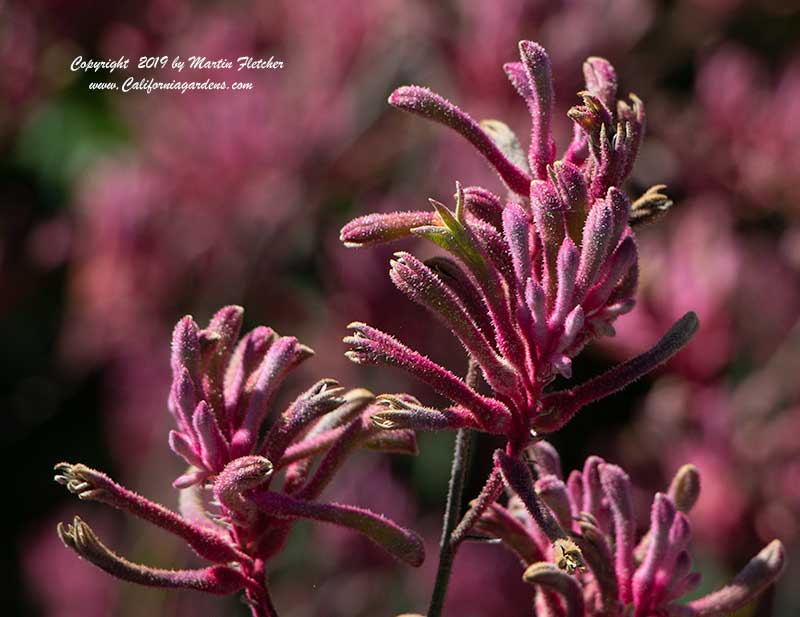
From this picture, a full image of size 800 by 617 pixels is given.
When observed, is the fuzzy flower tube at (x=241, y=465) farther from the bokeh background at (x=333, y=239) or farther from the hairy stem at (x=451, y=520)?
the bokeh background at (x=333, y=239)

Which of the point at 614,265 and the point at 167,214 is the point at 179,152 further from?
the point at 614,265

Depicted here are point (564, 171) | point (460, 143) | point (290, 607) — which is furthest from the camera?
point (460, 143)

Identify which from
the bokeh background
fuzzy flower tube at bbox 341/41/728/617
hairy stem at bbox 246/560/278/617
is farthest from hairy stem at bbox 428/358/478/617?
the bokeh background

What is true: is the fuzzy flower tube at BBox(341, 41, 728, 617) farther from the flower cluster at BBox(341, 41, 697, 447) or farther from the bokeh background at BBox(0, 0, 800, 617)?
the bokeh background at BBox(0, 0, 800, 617)

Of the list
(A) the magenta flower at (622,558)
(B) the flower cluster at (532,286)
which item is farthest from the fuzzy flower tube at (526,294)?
(A) the magenta flower at (622,558)

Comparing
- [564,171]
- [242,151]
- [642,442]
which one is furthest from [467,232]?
[242,151]

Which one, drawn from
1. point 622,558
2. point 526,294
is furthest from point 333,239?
point 526,294
